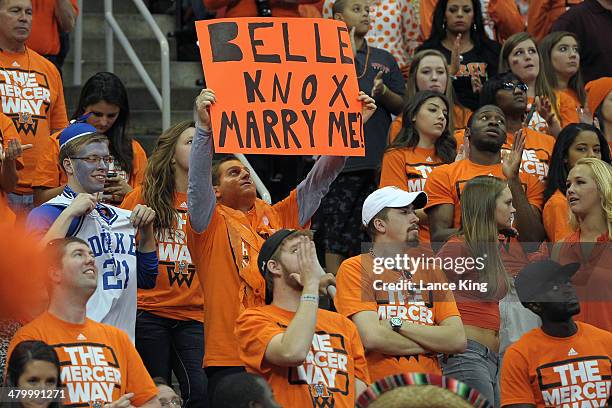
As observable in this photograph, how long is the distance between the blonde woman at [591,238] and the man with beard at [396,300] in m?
0.88

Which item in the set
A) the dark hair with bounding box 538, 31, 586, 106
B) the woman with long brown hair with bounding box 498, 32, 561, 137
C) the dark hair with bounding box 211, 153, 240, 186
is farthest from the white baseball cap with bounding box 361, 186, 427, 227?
the dark hair with bounding box 538, 31, 586, 106

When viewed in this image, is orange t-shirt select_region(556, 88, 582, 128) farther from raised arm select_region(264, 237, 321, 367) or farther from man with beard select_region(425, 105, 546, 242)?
raised arm select_region(264, 237, 321, 367)

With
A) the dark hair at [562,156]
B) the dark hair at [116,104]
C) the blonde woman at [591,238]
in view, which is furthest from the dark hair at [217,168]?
the dark hair at [562,156]

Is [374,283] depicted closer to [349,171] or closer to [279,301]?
[279,301]

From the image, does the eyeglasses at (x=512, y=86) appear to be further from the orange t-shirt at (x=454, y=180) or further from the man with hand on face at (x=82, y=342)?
the man with hand on face at (x=82, y=342)

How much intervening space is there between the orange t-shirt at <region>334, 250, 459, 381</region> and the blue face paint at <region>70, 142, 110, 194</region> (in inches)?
50.6

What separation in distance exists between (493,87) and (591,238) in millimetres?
1835

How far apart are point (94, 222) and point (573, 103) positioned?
13.9 ft

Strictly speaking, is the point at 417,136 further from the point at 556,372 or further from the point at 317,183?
the point at 556,372

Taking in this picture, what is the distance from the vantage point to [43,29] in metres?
10.0

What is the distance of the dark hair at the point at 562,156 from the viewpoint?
888 centimetres

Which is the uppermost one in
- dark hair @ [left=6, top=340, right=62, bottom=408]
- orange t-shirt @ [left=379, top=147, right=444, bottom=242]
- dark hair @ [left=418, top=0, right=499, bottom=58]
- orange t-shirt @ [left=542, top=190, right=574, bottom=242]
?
dark hair @ [left=418, top=0, right=499, bottom=58]

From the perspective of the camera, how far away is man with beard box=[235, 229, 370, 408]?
258 inches

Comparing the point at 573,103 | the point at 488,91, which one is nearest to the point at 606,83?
the point at 573,103
